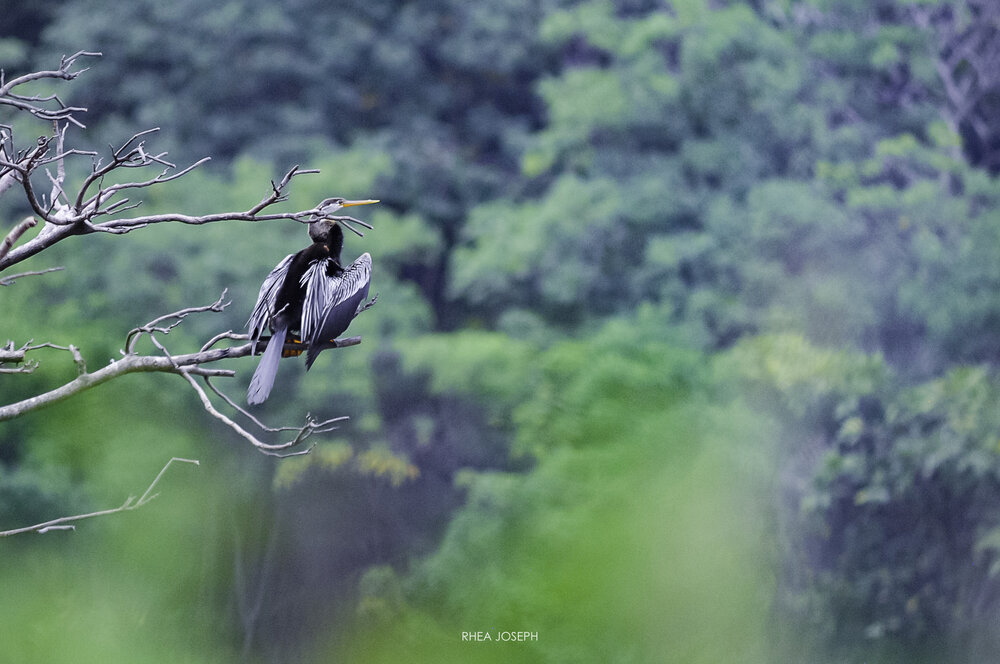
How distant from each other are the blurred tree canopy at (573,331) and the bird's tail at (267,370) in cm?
501

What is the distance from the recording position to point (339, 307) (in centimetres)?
352

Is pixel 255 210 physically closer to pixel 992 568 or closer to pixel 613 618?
pixel 613 618

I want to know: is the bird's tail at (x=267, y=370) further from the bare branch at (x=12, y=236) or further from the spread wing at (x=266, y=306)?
the bare branch at (x=12, y=236)

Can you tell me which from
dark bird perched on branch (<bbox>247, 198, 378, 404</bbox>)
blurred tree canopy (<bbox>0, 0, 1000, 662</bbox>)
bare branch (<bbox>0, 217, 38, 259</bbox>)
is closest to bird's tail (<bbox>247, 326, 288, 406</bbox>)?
dark bird perched on branch (<bbox>247, 198, 378, 404</bbox>)

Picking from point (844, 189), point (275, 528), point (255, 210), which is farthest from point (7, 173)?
point (844, 189)

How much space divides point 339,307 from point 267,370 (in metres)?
0.34

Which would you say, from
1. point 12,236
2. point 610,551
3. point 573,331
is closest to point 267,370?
point 12,236

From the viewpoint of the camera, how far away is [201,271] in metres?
8.94

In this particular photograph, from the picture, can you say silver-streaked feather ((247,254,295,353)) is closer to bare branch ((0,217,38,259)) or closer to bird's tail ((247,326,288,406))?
bird's tail ((247,326,288,406))

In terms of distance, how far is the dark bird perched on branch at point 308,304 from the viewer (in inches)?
133

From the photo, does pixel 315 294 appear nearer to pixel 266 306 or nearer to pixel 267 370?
pixel 266 306

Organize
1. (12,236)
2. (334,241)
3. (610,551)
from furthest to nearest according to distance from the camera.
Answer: (610,551) < (334,241) < (12,236)

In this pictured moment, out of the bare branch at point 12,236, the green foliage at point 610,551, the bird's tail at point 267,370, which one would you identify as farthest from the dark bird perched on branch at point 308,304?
the green foliage at point 610,551

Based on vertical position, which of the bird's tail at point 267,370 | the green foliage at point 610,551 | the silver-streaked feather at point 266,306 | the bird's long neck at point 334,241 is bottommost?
the green foliage at point 610,551
